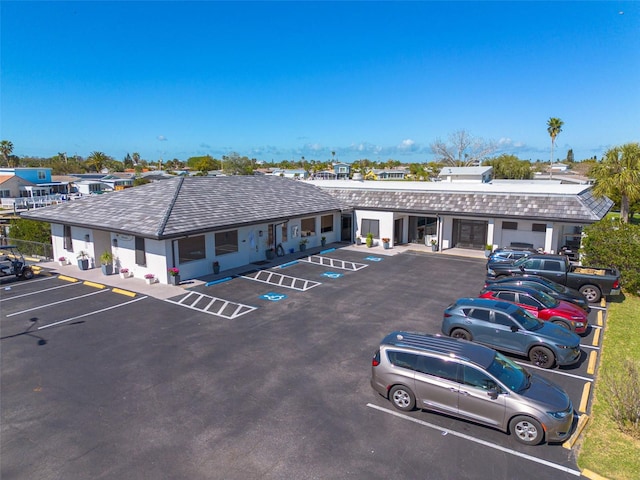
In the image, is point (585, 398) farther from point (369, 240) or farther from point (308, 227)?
point (308, 227)

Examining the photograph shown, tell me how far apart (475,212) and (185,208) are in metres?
18.9

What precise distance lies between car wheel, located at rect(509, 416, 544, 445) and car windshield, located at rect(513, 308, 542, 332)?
14.4ft

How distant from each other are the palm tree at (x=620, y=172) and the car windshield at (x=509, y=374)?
22.5m

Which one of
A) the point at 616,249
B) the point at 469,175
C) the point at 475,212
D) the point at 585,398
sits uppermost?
the point at 469,175

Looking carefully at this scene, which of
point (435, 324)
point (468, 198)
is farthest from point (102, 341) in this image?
point (468, 198)

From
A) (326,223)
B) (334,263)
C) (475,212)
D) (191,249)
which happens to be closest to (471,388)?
(191,249)

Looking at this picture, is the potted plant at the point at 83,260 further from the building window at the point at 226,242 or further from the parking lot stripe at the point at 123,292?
the building window at the point at 226,242

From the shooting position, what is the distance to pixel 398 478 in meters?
7.76

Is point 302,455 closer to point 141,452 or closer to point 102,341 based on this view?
point 141,452

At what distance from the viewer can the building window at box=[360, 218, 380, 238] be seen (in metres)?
31.6

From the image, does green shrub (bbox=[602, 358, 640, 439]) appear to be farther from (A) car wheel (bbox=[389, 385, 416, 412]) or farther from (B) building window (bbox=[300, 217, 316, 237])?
(B) building window (bbox=[300, 217, 316, 237])

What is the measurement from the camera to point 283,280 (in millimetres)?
21859

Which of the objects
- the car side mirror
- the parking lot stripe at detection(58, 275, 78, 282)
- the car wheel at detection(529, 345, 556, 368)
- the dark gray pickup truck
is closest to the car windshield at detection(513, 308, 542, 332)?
the car wheel at detection(529, 345, 556, 368)

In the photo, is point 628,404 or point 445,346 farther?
point 445,346
